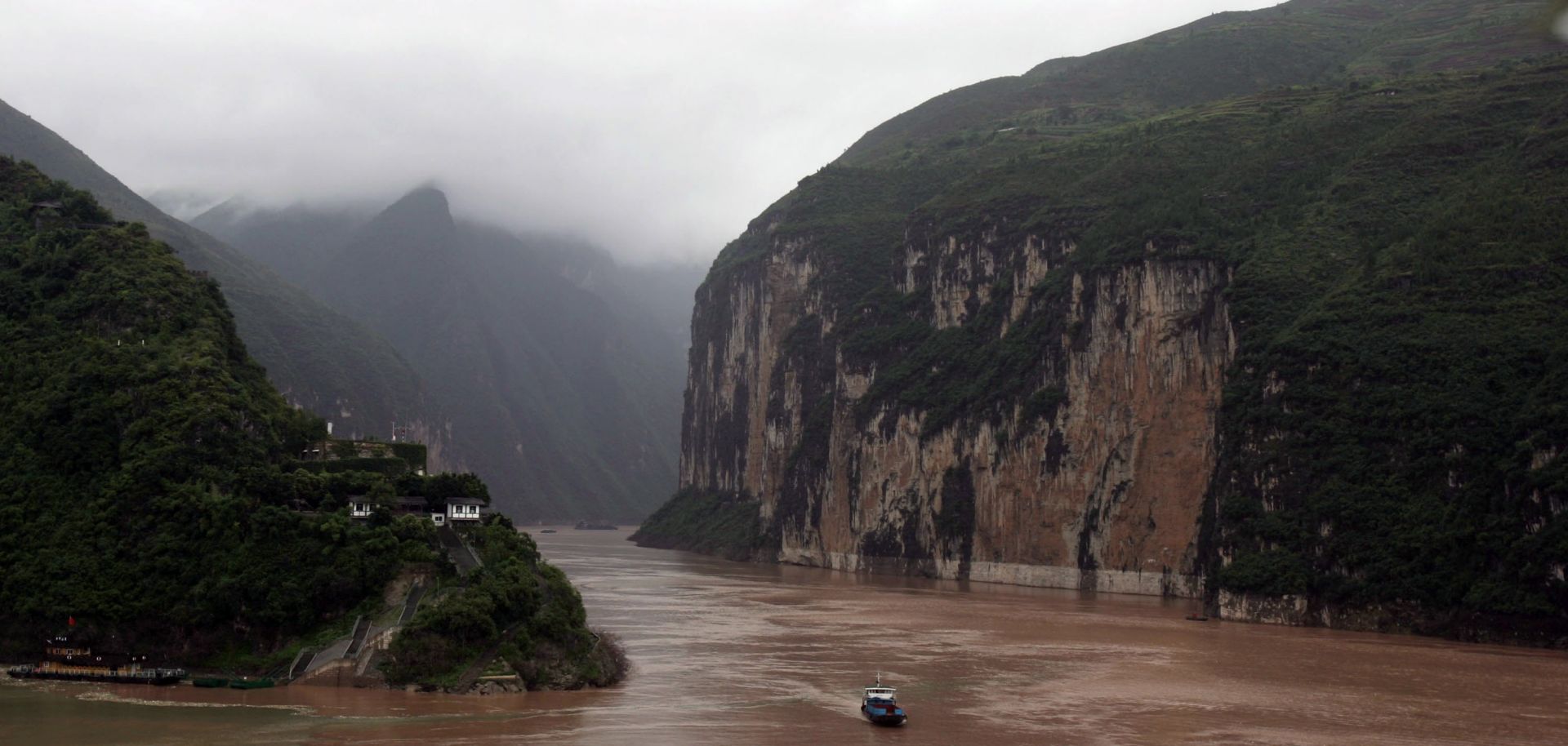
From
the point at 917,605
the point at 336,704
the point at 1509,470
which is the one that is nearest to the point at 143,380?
the point at 336,704

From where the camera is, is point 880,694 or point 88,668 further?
point 88,668

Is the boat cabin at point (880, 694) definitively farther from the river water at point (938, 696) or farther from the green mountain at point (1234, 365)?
the green mountain at point (1234, 365)

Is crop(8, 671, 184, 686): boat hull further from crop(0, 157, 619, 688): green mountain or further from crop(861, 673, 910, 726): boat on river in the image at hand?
crop(861, 673, 910, 726): boat on river

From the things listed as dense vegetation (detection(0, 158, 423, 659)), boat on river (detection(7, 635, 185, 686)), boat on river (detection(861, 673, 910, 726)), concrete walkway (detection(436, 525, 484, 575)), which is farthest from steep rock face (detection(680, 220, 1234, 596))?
boat on river (detection(7, 635, 185, 686))

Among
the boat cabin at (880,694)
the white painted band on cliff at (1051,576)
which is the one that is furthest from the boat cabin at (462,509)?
the white painted band on cliff at (1051,576)

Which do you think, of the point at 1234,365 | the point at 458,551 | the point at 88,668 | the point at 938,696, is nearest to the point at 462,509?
the point at 458,551

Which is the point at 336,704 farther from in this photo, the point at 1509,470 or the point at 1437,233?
the point at 1437,233

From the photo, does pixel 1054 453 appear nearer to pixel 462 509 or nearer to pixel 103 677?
pixel 462 509
